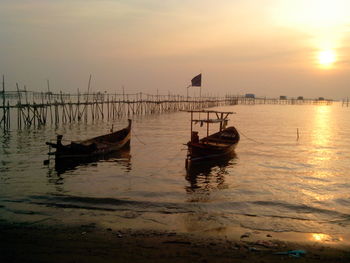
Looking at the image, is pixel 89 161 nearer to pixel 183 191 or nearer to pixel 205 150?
pixel 205 150

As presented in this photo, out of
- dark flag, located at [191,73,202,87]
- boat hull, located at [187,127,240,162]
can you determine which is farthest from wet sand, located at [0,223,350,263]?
dark flag, located at [191,73,202,87]

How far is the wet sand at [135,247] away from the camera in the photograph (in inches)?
246

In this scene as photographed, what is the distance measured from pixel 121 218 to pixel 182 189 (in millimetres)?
3904

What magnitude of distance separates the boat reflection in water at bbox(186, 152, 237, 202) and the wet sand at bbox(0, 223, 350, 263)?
394 cm

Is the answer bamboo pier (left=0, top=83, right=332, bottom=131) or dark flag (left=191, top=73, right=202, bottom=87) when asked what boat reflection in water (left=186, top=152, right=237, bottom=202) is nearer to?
dark flag (left=191, top=73, right=202, bottom=87)

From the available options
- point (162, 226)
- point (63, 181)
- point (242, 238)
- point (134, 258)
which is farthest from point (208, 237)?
point (63, 181)

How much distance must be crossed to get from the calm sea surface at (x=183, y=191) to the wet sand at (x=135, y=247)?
31.8 inches

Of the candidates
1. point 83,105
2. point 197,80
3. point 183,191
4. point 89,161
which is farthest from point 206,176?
point 83,105

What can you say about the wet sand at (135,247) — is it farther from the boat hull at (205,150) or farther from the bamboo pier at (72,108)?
the bamboo pier at (72,108)

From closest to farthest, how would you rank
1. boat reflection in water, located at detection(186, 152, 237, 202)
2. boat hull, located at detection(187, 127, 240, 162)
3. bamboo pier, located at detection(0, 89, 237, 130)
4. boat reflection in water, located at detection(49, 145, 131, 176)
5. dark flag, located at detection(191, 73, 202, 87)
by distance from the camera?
boat reflection in water, located at detection(186, 152, 237, 202) < boat reflection in water, located at detection(49, 145, 131, 176) < boat hull, located at detection(187, 127, 240, 162) < dark flag, located at detection(191, 73, 202, 87) < bamboo pier, located at detection(0, 89, 237, 130)

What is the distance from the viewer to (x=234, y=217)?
372 inches

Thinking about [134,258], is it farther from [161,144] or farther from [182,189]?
[161,144]

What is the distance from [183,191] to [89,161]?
675 centimetres

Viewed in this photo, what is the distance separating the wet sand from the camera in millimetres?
6238
